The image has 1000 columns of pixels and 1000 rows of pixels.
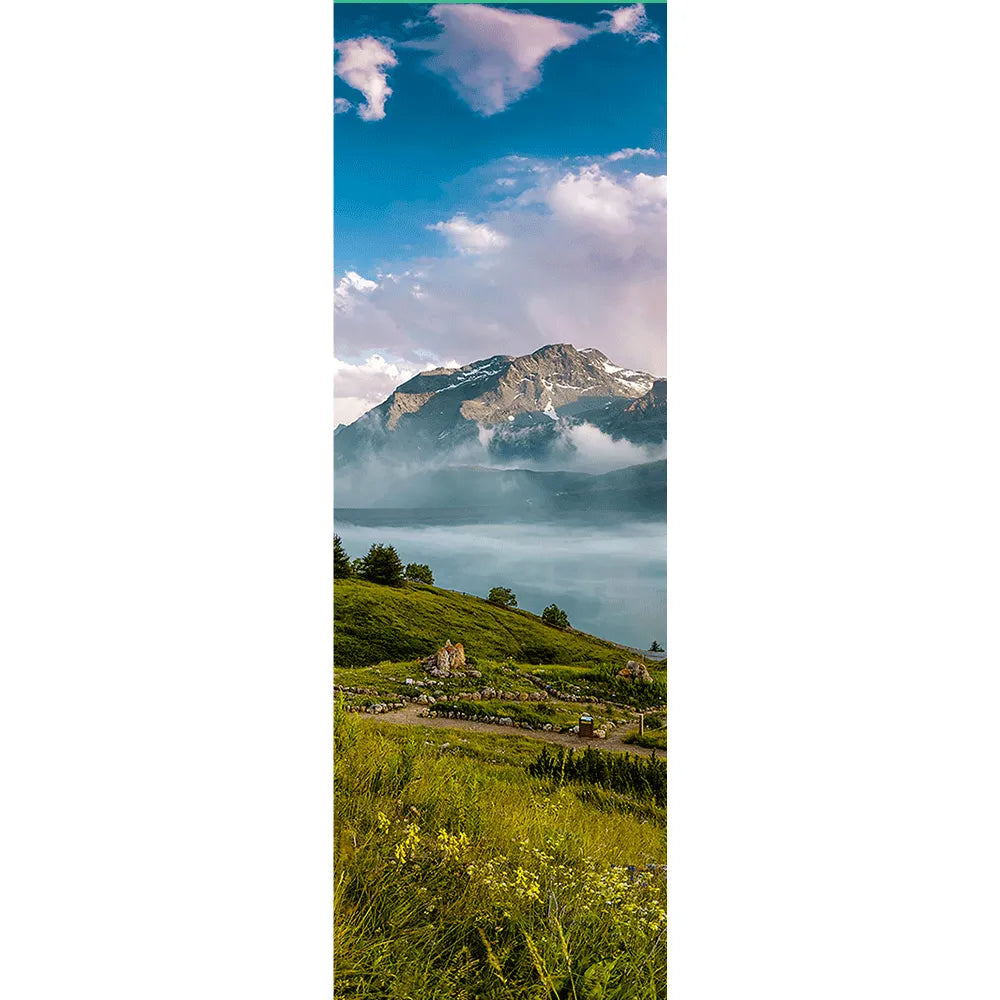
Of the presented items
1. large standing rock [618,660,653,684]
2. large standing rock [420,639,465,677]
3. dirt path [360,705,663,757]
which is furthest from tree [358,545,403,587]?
large standing rock [618,660,653,684]

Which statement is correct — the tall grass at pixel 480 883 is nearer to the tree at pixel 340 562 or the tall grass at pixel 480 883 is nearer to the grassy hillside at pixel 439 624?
the grassy hillside at pixel 439 624

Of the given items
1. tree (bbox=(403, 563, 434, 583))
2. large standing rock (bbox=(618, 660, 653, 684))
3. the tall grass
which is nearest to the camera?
the tall grass

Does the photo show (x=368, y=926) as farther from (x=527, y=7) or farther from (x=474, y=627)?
(x=527, y=7)

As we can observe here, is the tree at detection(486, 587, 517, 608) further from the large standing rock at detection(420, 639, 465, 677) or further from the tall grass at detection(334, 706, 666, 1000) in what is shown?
the tall grass at detection(334, 706, 666, 1000)

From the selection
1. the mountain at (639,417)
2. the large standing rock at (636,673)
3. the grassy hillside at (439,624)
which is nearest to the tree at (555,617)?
the grassy hillside at (439,624)

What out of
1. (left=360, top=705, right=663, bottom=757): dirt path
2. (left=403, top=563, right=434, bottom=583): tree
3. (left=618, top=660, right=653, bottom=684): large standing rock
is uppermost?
(left=403, top=563, right=434, bottom=583): tree

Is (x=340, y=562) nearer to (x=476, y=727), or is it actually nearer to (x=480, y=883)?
(x=476, y=727)

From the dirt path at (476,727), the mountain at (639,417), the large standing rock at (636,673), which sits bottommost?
the dirt path at (476,727)
